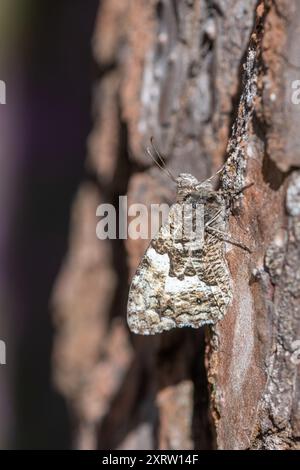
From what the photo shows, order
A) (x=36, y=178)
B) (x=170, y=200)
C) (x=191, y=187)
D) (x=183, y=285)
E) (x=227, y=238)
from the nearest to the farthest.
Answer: (x=227, y=238)
(x=183, y=285)
(x=191, y=187)
(x=170, y=200)
(x=36, y=178)

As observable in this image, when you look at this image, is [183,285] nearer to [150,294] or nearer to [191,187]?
[150,294]

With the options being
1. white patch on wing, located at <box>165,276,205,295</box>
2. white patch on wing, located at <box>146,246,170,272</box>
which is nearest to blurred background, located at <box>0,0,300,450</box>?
white patch on wing, located at <box>165,276,205,295</box>

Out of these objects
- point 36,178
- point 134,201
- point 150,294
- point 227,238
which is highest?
point 36,178

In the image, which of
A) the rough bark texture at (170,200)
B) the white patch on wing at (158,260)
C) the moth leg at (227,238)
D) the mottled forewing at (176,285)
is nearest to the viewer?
the rough bark texture at (170,200)

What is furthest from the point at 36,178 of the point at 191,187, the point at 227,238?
the point at 227,238

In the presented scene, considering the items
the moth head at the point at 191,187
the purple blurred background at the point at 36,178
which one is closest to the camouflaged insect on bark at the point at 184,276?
the moth head at the point at 191,187

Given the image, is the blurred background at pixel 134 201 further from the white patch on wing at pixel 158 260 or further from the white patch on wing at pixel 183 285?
the white patch on wing at pixel 158 260

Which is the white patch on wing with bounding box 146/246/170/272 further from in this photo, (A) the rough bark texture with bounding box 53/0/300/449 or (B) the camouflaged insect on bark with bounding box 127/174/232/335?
(A) the rough bark texture with bounding box 53/0/300/449
